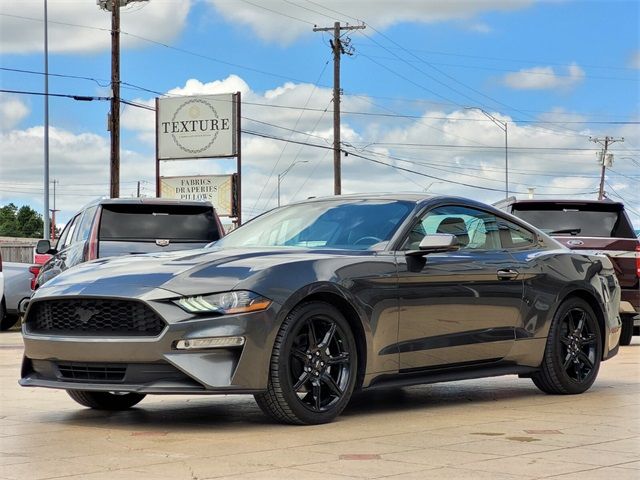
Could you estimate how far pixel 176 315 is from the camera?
269 inches

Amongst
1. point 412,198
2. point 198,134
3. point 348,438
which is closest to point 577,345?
point 412,198

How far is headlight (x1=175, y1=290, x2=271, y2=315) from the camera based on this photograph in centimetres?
689

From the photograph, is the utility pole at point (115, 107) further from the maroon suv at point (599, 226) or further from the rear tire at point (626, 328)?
the rear tire at point (626, 328)

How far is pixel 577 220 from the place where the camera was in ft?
48.1

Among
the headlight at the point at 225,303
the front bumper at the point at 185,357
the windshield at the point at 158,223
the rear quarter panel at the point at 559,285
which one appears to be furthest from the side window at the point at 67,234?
the headlight at the point at 225,303

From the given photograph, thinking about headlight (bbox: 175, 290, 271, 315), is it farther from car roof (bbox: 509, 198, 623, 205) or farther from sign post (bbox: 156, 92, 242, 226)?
sign post (bbox: 156, 92, 242, 226)

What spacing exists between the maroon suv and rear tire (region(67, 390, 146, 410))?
7.58 meters

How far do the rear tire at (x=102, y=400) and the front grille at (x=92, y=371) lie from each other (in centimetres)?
81

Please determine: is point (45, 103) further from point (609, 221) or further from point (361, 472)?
point (361, 472)

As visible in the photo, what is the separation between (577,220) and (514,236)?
19.3 ft

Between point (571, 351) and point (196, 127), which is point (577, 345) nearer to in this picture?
point (571, 351)

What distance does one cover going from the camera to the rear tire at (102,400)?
8.11 metres

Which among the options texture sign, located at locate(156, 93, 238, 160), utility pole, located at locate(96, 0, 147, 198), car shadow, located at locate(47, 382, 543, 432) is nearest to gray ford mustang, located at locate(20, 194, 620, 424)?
car shadow, located at locate(47, 382, 543, 432)

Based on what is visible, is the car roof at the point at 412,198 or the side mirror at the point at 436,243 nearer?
the side mirror at the point at 436,243
